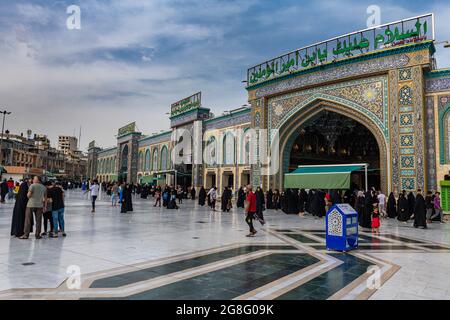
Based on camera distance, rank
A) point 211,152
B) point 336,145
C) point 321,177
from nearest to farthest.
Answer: point 321,177
point 336,145
point 211,152

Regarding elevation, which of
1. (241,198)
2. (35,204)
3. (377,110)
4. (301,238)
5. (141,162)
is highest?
(377,110)

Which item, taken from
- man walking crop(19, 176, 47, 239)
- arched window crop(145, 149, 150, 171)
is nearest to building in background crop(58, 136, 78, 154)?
arched window crop(145, 149, 150, 171)

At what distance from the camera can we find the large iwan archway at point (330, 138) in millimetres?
A: 14284

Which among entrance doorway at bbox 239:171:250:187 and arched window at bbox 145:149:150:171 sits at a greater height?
arched window at bbox 145:149:150:171

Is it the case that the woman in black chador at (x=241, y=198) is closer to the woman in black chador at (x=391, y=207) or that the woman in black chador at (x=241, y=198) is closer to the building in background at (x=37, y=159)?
the woman in black chador at (x=391, y=207)

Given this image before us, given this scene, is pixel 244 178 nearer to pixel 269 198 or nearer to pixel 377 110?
pixel 269 198

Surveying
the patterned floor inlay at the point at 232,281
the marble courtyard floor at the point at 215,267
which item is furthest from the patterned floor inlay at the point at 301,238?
the patterned floor inlay at the point at 232,281

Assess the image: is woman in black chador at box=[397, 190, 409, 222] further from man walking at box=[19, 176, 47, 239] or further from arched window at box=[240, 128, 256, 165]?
man walking at box=[19, 176, 47, 239]

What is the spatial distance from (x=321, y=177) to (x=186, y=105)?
14.4m

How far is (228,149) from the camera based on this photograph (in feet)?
71.7

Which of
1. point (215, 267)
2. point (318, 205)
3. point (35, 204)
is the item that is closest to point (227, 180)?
point (318, 205)

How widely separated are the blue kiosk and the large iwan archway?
817cm

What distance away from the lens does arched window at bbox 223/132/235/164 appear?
21.4 metres
